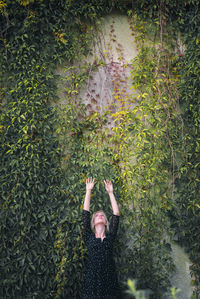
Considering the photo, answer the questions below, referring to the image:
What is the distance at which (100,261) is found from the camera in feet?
8.23

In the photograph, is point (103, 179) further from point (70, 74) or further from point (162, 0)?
point (162, 0)

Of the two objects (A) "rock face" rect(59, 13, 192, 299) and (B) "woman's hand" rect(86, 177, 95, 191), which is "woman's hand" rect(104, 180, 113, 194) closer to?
(B) "woman's hand" rect(86, 177, 95, 191)

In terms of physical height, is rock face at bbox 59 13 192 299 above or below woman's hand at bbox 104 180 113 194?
above

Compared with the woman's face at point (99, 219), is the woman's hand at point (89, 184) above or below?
above

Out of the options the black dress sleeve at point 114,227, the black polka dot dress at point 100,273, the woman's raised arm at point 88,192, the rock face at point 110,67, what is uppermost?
the rock face at point 110,67

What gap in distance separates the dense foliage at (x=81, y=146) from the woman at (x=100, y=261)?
1.05 feet

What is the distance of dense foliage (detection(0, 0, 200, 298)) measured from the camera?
288 centimetres

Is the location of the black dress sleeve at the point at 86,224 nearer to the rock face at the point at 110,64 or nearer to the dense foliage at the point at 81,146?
the dense foliage at the point at 81,146

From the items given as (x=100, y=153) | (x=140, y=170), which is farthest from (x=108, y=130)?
(x=140, y=170)

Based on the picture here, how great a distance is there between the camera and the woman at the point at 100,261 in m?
2.45

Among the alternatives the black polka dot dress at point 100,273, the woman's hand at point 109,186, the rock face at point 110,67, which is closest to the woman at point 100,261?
the black polka dot dress at point 100,273

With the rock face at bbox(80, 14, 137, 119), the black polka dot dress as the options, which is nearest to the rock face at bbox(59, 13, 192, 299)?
the rock face at bbox(80, 14, 137, 119)

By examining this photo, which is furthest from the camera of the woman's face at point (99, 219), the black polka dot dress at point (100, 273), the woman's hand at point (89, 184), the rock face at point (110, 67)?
the rock face at point (110, 67)

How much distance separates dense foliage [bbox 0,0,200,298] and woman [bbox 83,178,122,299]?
0.32m
